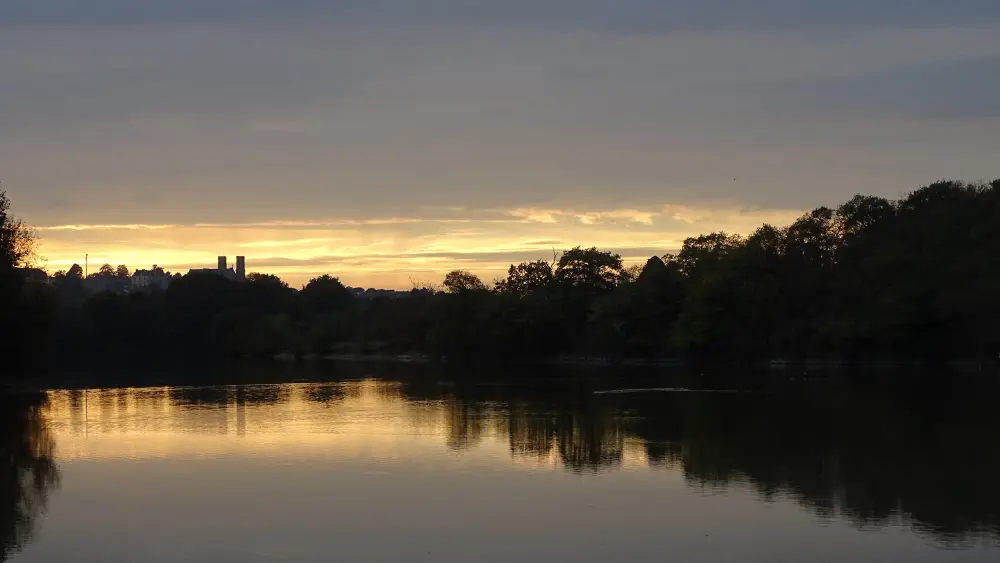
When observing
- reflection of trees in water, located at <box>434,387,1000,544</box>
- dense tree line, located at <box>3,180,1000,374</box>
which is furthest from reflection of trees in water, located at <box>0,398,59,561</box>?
dense tree line, located at <box>3,180,1000,374</box>

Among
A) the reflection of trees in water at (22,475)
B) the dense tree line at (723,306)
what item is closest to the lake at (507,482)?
the reflection of trees in water at (22,475)

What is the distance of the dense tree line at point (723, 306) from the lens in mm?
67250

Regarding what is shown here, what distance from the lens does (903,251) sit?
69750mm

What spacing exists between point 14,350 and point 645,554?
43.2 metres

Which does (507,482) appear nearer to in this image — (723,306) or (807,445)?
(807,445)

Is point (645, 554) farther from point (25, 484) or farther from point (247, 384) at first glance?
point (247, 384)

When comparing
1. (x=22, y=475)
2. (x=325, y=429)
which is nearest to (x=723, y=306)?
(x=325, y=429)

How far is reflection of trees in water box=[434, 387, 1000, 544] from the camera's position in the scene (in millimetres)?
20047

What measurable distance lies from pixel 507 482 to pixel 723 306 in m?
57.8

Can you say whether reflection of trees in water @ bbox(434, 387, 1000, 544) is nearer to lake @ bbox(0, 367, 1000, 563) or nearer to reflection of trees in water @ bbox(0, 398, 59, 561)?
lake @ bbox(0, 367, 1000, 563)

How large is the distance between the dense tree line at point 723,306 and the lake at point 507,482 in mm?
23671

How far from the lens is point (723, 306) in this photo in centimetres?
7888

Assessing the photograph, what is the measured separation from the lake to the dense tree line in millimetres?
23671

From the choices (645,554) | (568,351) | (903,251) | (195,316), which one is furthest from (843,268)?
(195,316)
